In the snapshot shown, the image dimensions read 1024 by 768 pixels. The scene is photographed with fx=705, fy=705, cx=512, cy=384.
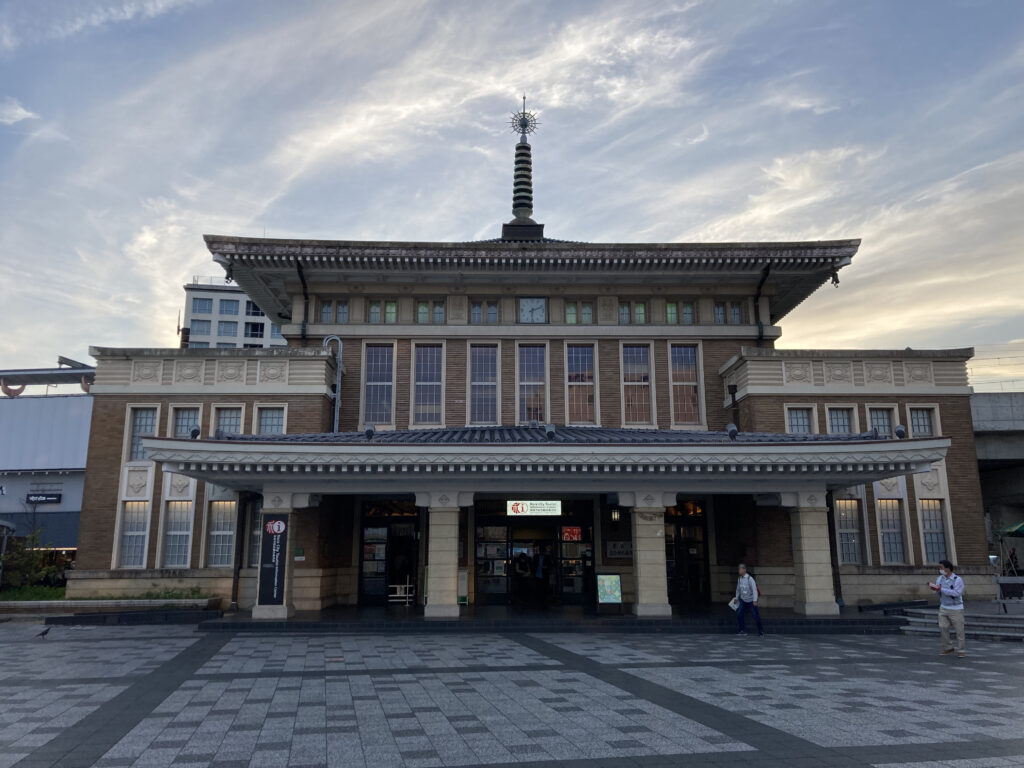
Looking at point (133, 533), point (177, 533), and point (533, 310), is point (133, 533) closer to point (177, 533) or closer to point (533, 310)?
point (177, 533)

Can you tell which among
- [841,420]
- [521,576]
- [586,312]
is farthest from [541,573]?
[841,420]

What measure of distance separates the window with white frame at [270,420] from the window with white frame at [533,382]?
8.27 m

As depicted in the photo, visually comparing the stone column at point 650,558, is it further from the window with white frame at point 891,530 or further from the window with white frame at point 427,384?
the window with white frame at point 891,530

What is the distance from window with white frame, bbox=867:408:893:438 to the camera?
2427cm

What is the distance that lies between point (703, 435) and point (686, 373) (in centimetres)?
535

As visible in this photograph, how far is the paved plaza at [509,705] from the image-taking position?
7.74m

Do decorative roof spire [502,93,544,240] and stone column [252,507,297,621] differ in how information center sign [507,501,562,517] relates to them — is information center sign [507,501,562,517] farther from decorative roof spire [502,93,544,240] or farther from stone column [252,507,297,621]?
decorative roof spire [502,93,544,240]

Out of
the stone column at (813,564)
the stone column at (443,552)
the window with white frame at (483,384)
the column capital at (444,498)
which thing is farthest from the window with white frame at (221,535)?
the stone column at (813,564)

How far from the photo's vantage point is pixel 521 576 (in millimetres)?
24750

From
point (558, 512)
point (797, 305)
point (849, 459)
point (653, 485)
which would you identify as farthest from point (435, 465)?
point (797, 305)

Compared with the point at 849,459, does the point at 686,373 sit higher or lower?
higher

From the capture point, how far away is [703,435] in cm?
2125

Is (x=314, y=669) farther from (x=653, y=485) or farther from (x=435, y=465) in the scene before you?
(x=653, y=485)

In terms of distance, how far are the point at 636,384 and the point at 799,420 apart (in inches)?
225
